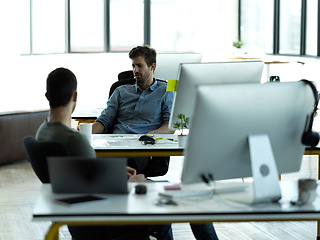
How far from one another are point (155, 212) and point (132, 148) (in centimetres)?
129

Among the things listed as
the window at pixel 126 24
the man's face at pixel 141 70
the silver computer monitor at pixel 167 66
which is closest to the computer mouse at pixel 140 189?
the man's face at pixel 141 70

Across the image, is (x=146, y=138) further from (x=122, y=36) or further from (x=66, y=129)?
(x=122, y=36)

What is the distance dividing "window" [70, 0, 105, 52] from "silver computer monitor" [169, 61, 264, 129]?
8000 mm

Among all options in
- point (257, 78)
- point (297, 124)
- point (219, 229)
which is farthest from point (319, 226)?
point (297, 124)

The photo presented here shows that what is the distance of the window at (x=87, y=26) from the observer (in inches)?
437

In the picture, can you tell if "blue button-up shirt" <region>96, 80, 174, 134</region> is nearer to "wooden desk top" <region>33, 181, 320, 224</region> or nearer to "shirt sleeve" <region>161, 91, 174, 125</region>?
"shirt sleeve" <region>161, 91, 174, 125</region>

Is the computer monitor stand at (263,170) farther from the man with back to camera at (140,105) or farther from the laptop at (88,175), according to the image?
the man with back to camera at (140,105)

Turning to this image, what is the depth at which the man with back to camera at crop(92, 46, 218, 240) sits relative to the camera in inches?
173

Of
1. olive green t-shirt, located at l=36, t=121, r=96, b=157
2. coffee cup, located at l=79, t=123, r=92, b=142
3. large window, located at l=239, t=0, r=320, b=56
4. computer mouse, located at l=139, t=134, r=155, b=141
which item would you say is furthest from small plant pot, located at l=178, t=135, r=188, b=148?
large window, located at l=239, t=0, r=320, b=56

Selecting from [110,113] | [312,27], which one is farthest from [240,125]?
[312,27]

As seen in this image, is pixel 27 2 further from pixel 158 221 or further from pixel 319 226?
pixel 158 221

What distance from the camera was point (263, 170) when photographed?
7.63 ft

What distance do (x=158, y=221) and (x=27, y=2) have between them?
8.45 m

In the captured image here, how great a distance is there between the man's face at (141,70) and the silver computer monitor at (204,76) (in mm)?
1015
